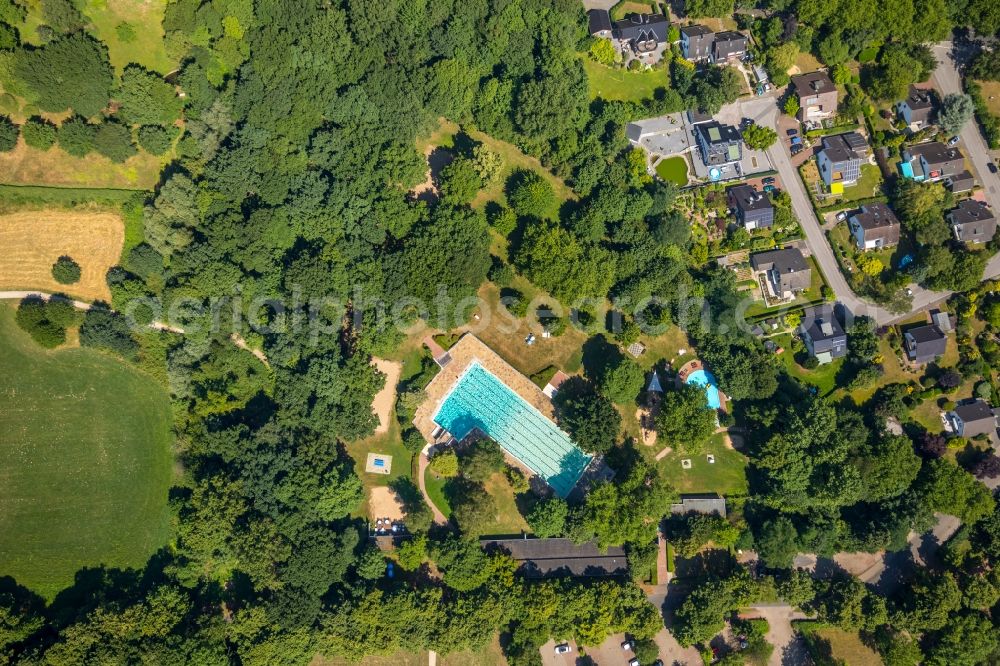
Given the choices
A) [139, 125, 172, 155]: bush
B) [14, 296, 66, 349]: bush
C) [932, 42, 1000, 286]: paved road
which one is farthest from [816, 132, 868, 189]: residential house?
[14, 296, 66, 349]: bush

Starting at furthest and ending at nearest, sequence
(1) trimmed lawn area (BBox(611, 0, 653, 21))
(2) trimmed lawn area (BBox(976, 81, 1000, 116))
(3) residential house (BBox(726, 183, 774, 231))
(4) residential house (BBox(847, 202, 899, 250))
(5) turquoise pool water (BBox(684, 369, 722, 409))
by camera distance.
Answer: (1) trimmed lawn area (BBox(611, 0, 653, 21))
(2) trimmed lawn area (BBox(976, 81, 1000, 116))
(3) residential house (BBox(726, 183, 774, 231))
(4) residential house (BBox(847, 202, 899, 250))
(5) turquoise pool water (BBox(684, 369, 722, 409))

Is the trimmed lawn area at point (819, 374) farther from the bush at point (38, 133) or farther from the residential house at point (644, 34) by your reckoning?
the bush at point (38, 133)

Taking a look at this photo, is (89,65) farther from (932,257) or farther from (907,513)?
(907,513)

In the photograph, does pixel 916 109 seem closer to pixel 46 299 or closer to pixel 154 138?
pixel 154 138

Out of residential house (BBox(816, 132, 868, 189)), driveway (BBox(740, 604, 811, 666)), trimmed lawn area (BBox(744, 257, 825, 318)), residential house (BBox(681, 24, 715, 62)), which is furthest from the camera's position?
residential house (BBox(681, 24, 715, 62))

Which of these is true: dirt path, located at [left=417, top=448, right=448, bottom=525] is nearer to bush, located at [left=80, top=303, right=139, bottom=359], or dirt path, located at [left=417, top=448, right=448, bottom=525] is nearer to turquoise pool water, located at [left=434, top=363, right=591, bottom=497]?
turquoise pool water, located at [left=434, top=363, right=591, bottom=497]

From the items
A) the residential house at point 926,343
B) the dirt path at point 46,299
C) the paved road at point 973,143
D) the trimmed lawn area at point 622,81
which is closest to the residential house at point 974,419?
the residential house at point 926,343

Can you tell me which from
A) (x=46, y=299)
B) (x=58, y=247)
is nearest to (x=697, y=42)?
→ (x=58, y=247)
